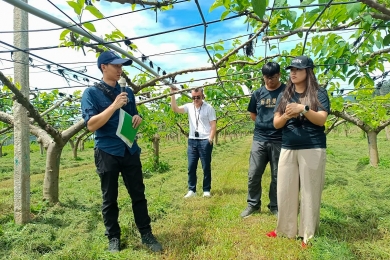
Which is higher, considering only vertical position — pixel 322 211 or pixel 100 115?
pixel 100 115

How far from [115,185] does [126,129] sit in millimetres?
484

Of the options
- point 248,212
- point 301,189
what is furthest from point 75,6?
point 248,212

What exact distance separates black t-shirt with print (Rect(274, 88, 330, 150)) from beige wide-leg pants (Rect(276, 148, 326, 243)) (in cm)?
5

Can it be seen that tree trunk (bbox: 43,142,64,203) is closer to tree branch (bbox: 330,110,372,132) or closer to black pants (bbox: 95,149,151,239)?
black pants (bbox: 95,149,151,239)

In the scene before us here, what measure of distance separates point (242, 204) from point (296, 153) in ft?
5.94

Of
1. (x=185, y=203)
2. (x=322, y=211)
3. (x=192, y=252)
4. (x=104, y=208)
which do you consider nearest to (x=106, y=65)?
(x=104, y=208)

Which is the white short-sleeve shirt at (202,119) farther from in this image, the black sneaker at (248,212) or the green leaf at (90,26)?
the green leaf at (90,26)

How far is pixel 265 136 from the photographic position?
3.43 meters

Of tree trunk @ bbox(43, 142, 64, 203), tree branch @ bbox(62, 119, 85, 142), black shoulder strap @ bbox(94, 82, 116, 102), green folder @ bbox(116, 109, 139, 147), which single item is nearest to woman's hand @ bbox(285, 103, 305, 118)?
green folder @ bbox(116, 109, 139, 147)

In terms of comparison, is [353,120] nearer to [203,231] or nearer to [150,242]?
[203,231]

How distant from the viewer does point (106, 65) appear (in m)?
2.47

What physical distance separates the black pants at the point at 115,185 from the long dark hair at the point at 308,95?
1407mm

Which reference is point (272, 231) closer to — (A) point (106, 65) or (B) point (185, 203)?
(B) point (185, 203)

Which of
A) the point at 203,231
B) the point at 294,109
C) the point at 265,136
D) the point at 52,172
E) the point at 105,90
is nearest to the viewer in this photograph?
the point at 294,109
